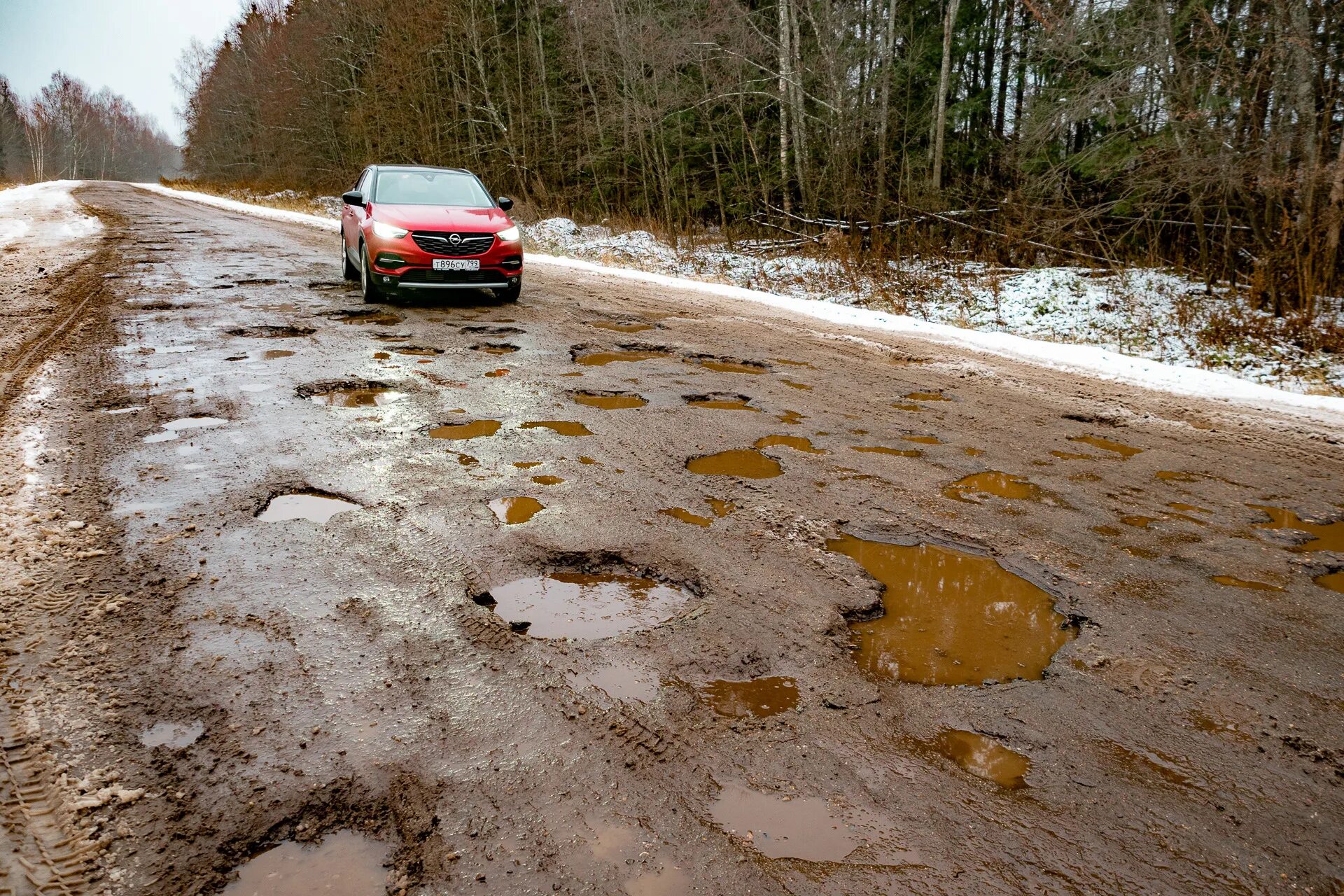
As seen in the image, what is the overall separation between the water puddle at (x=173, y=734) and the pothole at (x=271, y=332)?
5561mm

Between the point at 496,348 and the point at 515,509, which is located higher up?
the point at 496,348

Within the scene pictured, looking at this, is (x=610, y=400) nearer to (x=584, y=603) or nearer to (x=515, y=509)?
(x=515, y=509)

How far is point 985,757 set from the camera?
7.03 feet

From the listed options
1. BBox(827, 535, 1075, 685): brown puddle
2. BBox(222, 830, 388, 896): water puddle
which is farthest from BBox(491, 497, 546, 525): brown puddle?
BBox(222, 830, 388, 896): water puddle

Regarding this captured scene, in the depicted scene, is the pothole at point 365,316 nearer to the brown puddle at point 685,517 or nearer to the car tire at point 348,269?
the car tire at point 348,269

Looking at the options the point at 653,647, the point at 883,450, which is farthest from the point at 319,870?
the point at 883,450

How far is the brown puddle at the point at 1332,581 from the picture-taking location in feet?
10.4

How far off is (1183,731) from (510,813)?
188 cm

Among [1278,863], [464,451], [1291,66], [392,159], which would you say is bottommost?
[1278,863]

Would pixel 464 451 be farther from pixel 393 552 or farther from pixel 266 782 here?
pixel 266 782

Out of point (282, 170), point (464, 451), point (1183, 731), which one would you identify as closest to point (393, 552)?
point (464, 451)

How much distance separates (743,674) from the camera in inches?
96.3

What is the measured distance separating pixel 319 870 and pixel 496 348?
5612 millimetres

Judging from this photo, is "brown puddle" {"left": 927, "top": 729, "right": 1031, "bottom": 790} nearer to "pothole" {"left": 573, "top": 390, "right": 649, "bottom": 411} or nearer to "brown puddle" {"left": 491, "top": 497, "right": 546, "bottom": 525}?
"brown puddle" {"left": 491, "top": 497, "right": 546, "bottom": 525}
